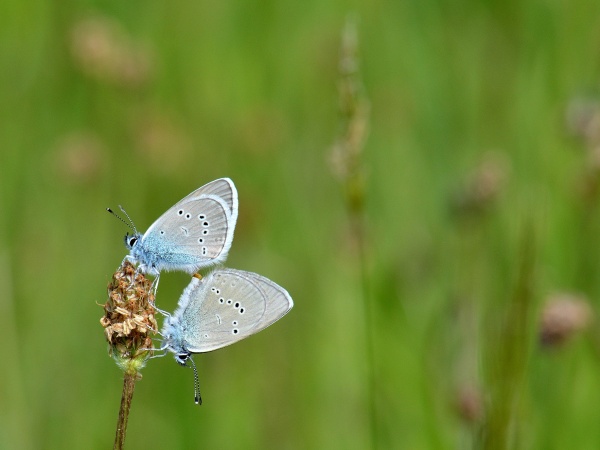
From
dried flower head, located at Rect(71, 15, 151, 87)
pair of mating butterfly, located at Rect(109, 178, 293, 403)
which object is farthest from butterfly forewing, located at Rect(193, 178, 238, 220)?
dried flower head, located at Rect(71, 15, 151, 87)

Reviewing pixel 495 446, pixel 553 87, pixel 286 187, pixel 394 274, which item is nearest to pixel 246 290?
pixel 495 446

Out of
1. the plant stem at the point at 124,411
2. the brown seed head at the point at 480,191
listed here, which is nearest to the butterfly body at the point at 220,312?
the plant stem at the point at 124,411

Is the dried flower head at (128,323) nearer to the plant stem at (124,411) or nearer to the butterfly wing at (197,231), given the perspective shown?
the plant stem at (124,411)

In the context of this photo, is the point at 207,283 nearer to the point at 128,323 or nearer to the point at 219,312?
the point at 219,312

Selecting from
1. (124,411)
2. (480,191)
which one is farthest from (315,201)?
(124,411)

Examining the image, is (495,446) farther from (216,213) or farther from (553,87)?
(553,87)

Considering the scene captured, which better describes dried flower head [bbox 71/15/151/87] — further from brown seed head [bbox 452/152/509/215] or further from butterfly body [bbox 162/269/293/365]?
butterfly body [bbox 162/269/293/365]
